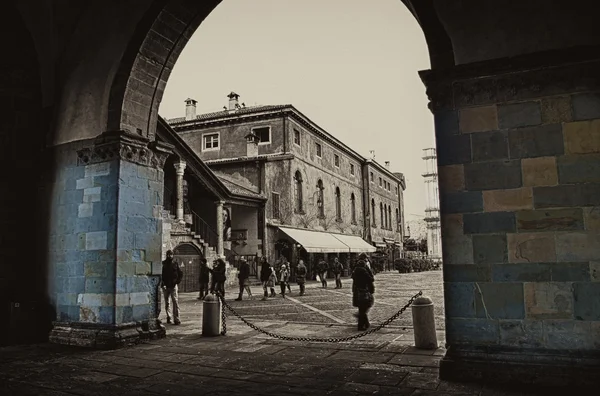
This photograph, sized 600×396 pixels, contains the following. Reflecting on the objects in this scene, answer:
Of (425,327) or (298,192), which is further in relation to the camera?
(298,192)

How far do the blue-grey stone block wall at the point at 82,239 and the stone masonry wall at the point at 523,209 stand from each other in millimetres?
4696

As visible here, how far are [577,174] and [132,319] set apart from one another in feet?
19.6

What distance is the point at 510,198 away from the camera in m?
4.59

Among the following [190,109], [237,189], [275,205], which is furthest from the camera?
[190,109]

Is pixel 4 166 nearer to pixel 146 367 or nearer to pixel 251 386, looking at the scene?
pixel 146 367

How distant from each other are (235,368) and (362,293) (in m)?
→ 3.56

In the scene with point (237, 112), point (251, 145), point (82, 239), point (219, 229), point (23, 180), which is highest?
point (237, 112)

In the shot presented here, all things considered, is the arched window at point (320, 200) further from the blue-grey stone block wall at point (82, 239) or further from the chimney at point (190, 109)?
the blue-grey stone block wall at point (82, 239)

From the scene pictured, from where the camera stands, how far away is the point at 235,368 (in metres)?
5.05

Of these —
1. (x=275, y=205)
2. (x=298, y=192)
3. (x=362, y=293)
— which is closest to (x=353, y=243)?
(x=298, y=192)

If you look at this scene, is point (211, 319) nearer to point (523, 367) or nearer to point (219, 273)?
point (523, 367)

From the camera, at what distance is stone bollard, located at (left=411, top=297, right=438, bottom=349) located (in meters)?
5.98

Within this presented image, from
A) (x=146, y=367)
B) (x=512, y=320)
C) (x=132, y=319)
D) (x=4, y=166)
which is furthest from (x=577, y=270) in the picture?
(x=4, y=166)

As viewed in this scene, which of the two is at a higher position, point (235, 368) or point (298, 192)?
point (298, 192)
